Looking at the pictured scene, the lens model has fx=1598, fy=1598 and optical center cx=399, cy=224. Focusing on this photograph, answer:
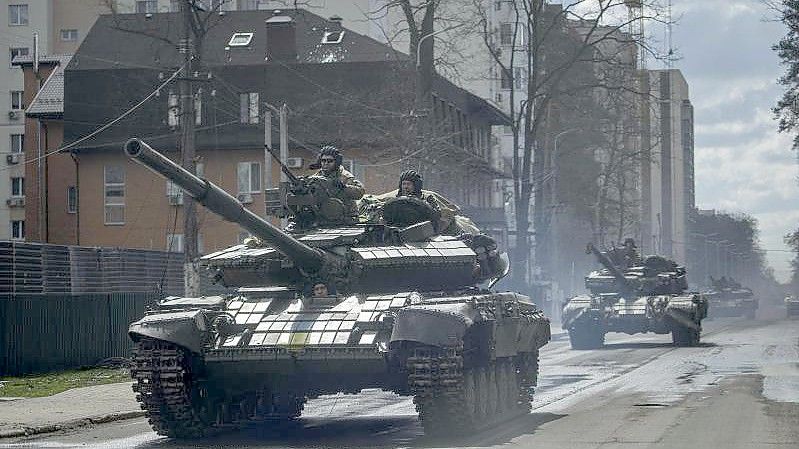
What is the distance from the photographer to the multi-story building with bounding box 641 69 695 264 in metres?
129

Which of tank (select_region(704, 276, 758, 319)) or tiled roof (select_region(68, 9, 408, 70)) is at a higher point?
tiled roof (select_region(68, 9, 408, 70))

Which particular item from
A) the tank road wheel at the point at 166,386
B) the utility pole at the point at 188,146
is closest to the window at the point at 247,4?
the utility pole at the point at 188,146

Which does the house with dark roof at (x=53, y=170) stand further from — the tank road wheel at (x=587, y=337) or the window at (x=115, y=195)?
the tank road wheel at (x=587, y=337)

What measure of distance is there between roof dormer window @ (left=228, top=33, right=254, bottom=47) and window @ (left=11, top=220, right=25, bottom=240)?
16.6 m

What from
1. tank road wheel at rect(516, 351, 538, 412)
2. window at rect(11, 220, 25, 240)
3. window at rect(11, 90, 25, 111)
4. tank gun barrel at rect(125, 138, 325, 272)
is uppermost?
window at rect(11, 90, 25, 111)

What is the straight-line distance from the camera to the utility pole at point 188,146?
27.7m

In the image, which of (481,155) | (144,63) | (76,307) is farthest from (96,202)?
(76,307)

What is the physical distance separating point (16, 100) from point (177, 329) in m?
59.6

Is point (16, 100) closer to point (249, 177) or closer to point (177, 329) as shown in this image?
point (249, 177)

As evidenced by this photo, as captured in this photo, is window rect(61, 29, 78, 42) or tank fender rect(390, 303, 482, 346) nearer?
tank fender rect(390, 303, 482, 346)

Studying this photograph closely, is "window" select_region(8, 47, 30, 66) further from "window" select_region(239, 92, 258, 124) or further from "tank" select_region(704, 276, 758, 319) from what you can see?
"tank" select_region(704, 276, 758, 319)

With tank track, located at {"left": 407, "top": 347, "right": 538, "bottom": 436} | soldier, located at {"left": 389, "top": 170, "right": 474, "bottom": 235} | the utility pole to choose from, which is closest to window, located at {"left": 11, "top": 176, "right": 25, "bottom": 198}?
the utility pole

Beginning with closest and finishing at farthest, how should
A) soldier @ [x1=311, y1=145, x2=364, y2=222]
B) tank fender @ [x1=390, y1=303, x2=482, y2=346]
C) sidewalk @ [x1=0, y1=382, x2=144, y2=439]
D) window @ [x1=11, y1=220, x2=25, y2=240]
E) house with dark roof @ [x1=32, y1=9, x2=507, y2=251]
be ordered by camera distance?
tank fender @ [x1=390, y1=303, x2=482, y2=346], sidewalk @ [x1=0, y1=382, x2=144, y2=439], soldier @ [x1=311, y1=145, x2=364, y2=222], house with dark roof @ [x1=32, y1=9, x2=507, y2=251], window @ [x1=11, y1=220, x2=25, y2=240]

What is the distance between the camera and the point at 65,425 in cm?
1683
